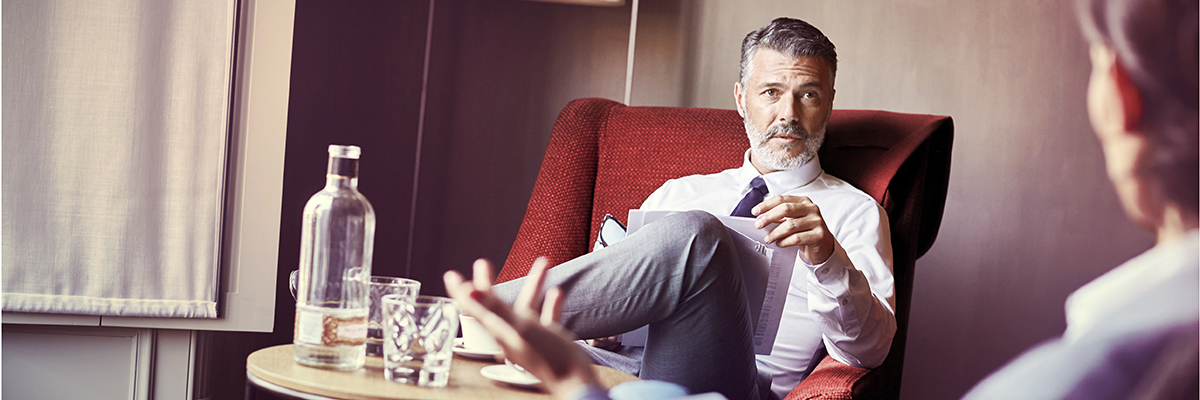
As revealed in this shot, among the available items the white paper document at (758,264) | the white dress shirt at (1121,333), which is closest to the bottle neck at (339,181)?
the white paper document at (758,264)

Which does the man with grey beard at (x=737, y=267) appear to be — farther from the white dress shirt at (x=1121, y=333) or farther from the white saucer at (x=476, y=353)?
the white dress shirt at (x=1121, y=333)

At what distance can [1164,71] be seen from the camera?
16.7 inches

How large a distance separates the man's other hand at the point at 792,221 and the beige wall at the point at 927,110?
83 centimetres

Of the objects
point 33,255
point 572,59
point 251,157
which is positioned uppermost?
point 572,59

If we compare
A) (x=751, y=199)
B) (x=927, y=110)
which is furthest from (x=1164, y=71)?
(x=927, y=110)

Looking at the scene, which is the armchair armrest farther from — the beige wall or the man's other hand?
the beige wall

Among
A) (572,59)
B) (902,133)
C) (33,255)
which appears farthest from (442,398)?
(572,59)

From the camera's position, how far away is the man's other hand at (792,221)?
1.04 meters

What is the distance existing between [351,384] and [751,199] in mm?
957

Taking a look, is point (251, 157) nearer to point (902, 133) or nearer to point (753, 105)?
point (753, 105)

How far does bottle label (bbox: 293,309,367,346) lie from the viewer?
73 centimetres

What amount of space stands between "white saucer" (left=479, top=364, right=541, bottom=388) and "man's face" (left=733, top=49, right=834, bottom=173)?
90cm

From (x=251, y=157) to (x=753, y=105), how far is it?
0.96 metres

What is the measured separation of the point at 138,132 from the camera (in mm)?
1362
